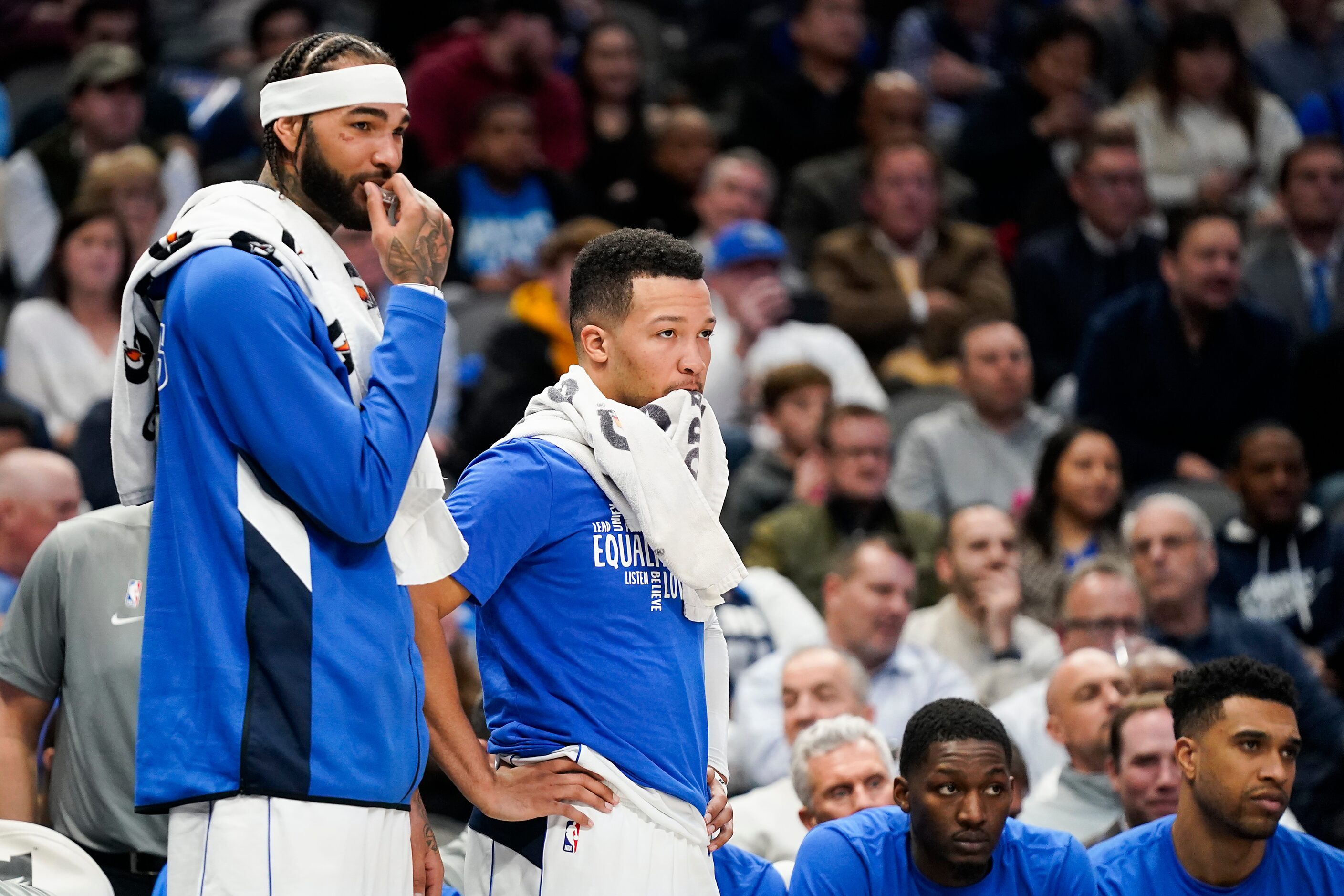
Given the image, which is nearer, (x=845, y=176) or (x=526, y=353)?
(x=526, y=353)

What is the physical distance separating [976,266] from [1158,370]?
144cm

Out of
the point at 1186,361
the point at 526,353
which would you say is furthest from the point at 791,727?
the point at 1186,361

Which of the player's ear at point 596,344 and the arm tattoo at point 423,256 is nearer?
the arm tattoo at point 423,256

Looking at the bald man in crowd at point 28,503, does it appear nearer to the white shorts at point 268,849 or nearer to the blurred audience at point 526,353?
the blurred audience at point 526,353

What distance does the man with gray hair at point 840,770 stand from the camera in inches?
205

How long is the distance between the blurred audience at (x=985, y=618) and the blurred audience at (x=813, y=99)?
13.9ft

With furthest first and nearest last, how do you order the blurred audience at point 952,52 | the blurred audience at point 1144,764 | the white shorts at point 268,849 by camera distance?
the blurred audience at point 952,52
the blurred audience at point 1144,764
the white shorts at point 268,849

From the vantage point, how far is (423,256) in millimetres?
2924

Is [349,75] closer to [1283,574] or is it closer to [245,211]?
[245,211]

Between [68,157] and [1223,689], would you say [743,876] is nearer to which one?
[1223,689]

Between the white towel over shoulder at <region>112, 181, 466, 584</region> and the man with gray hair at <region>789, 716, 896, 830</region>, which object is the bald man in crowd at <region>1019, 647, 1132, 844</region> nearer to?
the man with gray hair at <region>789, 716, 896, 830</region>

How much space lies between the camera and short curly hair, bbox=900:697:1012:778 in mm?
4352

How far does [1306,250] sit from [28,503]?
7247 mm

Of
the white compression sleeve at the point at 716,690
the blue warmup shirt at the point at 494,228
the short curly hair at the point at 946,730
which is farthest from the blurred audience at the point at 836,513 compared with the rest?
the white compression sleeve at the point at 716,690
